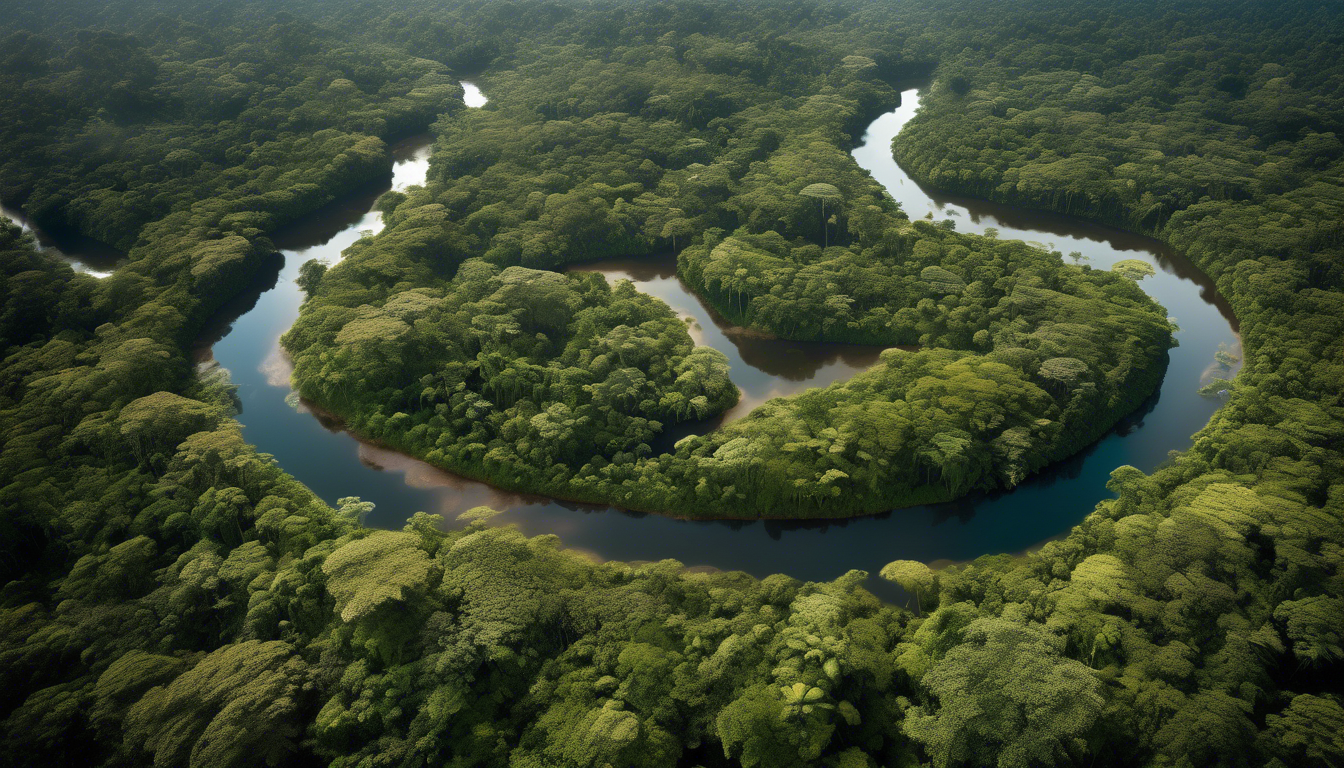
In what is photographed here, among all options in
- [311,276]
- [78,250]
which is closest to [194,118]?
[78,250]

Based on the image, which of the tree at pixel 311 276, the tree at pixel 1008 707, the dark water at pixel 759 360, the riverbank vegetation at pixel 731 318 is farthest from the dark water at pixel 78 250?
the tree at pixel 1008 707

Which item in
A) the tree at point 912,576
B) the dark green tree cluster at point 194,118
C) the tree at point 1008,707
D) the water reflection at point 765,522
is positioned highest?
the dark green tree cluster at point 194,118

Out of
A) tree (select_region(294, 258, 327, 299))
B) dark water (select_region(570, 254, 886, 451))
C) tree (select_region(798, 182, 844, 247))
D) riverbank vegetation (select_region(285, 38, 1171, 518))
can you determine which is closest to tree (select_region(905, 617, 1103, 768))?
riverbank vegetation (select_region(285, 38, 1171, 518))

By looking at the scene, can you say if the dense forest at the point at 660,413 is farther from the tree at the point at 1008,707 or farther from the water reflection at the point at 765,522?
the water reflection at the point at 765,522

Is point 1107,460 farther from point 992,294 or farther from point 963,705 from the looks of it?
point 963,705

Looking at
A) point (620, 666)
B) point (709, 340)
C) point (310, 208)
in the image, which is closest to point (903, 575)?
point (620, 666)

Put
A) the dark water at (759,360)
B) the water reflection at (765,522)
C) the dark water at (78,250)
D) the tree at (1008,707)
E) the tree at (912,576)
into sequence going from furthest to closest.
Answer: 1. the dark water at (78,250)
2. the dark water at (759,360)
3. the water reflection at (765,522)
4. the tree at (912,576)
5. the tree at (1008,707)

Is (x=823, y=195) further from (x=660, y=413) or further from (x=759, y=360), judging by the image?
(x=660, y=413)
